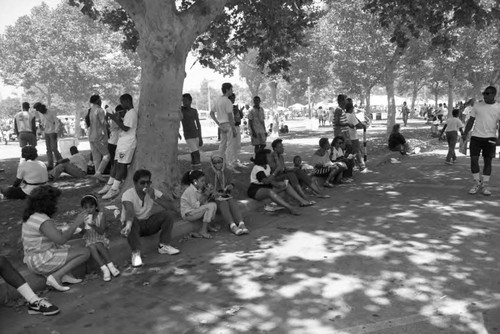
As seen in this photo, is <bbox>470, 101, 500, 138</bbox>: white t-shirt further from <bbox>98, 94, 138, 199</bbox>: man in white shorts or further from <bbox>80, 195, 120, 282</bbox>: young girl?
<bbox>80, 195, 120, 282</bbox>: young girl

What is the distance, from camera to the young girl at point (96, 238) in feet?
15.5

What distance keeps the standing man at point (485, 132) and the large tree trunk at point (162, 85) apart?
4.97 m

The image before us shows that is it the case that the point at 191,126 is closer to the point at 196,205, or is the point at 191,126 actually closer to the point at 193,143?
the point at 193,143

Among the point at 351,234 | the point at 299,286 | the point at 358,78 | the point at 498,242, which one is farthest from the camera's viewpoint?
the point at 358,78

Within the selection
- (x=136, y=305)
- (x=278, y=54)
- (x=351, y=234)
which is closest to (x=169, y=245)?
(x=136, y=305)

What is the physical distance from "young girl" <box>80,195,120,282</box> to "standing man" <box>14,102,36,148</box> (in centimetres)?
665

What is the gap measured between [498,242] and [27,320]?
5.17 metres

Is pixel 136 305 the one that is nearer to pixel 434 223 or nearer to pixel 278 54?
pixel 434 223

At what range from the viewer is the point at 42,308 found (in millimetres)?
3908

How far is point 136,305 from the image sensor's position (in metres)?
4.00

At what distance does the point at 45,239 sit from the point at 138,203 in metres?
1.24

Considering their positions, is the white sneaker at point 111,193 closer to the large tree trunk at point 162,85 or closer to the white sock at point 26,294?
the large tree trunk at point 162,85

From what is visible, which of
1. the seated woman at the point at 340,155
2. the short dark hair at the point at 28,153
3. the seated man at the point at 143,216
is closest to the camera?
the seated man at the point at 143,216

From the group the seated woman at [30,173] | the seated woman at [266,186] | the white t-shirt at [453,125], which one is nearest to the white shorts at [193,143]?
the seated woman at [266,186]
